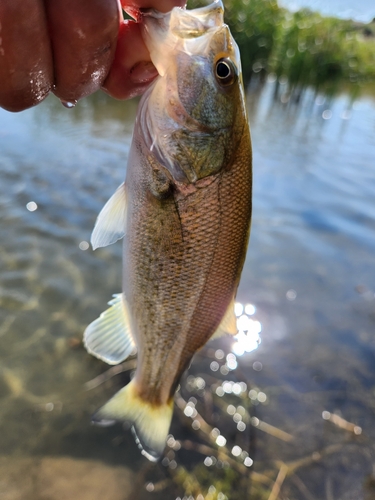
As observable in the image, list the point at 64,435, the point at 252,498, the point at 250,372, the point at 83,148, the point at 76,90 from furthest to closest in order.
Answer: the point at 83,148 → the point at 250,372 → the point at 64,435 → the point at 252,498 → the point at 76,90

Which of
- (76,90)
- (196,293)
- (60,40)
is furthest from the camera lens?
(196,293)

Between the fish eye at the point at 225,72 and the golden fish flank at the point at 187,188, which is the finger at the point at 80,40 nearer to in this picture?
the golden fish flank at the point at 187,188

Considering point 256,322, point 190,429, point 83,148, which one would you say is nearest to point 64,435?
point 190,429

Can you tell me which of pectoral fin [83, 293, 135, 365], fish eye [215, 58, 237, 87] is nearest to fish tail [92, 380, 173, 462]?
pectoral fin [83, 293, 135, 365]

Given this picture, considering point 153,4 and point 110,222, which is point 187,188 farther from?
point 153,4

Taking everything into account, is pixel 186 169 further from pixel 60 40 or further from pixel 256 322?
pixel 256 322

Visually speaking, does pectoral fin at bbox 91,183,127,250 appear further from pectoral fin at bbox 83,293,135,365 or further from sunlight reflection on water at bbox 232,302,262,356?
sunlight reflection on water at bbox 232,302,262,356

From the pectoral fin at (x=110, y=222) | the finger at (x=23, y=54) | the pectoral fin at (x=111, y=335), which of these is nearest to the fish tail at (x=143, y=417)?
the pectoral fin at (x=111, y=335)
